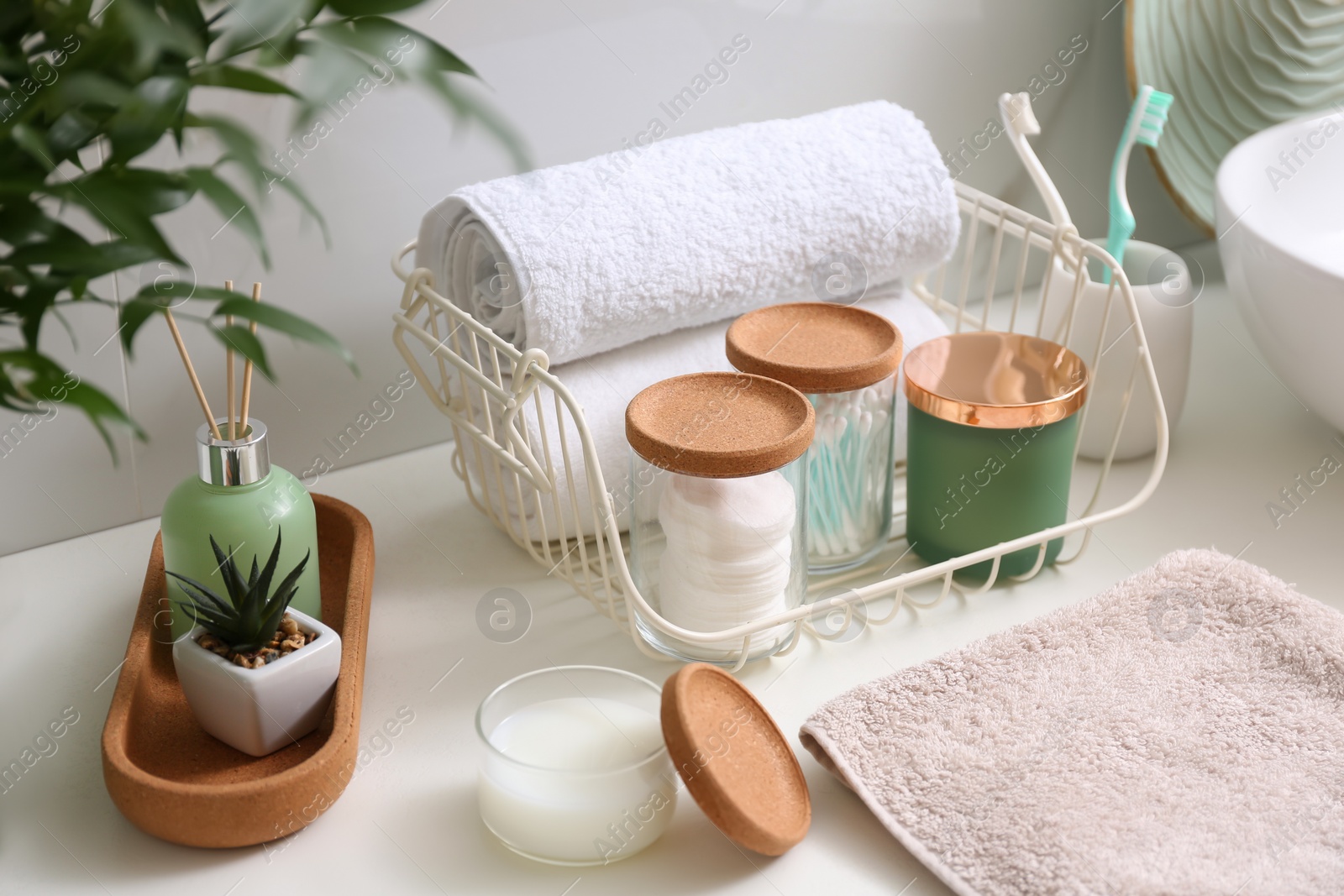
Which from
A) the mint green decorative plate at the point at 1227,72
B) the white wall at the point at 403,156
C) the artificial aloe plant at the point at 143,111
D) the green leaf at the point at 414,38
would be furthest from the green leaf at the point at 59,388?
the mint green decorative plate at the point at 1227,72

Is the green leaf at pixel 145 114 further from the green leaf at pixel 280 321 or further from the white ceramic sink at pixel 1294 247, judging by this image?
the white ceramic sink at pixel 1294 247

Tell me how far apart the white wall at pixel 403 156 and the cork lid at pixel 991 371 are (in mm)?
263

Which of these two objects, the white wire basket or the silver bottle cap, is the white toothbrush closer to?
the white wire basket

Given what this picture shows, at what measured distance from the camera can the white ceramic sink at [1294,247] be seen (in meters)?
0.73

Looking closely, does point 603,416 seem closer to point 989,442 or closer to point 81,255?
point 989,442

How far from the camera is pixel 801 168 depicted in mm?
751

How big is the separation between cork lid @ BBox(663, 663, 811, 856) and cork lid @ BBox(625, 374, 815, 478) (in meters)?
0.11

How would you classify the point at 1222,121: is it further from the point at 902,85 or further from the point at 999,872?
the point at 999,872

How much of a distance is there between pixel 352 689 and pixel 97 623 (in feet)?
0.70

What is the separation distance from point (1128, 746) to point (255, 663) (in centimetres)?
41

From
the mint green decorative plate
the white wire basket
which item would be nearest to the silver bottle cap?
the white wire basket

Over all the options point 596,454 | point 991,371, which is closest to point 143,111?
point 596,454

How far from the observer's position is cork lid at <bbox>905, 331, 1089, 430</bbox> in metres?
0.71

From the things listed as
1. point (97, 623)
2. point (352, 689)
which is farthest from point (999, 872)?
point (97, 623)
